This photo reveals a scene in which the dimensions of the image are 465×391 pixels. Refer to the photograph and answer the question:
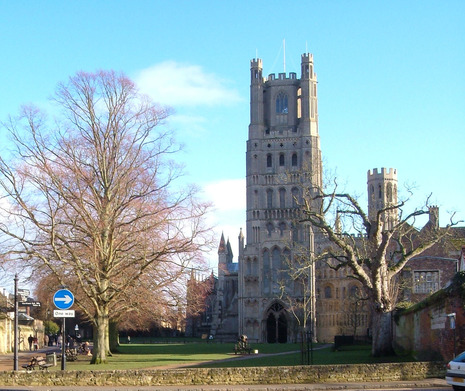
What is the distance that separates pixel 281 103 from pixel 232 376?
86803 millimetres

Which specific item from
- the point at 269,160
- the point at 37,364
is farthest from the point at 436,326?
the point at 269,160

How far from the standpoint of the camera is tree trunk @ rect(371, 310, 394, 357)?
101 feet

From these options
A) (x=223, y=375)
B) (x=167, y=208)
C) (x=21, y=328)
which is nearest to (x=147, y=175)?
(x=167, y=208)

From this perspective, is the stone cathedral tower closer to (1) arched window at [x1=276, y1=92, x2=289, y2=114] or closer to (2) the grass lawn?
(1) arched window at [x1=276, y1=92, x2=289, y2=114]

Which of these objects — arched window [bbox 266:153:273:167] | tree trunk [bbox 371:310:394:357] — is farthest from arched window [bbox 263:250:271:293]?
tree trunk [bbox 371:310:394:357]

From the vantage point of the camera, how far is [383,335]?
3095 cm

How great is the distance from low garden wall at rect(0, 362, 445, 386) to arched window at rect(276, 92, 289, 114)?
85405 mm

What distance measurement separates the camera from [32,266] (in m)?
32.2

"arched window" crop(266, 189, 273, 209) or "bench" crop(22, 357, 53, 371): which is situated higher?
"arched window" crop(266, 189, 273, 209)

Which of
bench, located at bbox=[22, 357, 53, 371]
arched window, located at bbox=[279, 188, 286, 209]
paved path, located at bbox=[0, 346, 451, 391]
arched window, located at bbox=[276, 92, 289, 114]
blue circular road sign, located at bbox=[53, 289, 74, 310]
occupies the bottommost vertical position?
paved path, located at bbox=[0, 346, 451, 391]

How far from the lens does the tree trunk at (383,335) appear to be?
30.9m

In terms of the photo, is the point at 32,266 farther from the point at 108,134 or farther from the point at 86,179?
the point at 108,134

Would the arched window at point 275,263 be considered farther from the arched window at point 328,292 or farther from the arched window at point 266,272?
the arched window at point 328,292

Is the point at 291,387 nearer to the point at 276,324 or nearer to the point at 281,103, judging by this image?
the point at 276,324
